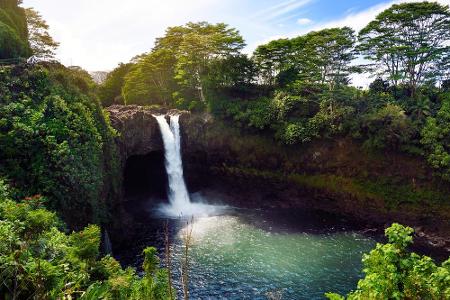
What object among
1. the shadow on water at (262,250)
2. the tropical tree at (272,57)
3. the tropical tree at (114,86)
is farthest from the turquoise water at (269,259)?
the tropical tree at (114,86)

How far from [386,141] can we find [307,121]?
296 inches

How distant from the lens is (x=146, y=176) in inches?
1439

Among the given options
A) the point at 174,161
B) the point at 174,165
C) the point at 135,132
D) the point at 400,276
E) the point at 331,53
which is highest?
the point at 331,53

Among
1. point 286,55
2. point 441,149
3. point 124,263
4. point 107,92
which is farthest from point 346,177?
point 107,92

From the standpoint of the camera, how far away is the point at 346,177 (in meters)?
30.6

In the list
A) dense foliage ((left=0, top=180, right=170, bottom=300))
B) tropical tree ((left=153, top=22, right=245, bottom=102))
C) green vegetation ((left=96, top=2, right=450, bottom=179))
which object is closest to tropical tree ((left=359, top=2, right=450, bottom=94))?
green vegetation ((left=96, top=2, right=450, bottom=179))

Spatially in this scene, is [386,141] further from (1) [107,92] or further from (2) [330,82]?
(1) [107,92]

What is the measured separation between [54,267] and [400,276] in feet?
27.9

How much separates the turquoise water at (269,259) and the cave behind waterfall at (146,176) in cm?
883

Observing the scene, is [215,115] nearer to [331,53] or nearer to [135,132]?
[135,132]

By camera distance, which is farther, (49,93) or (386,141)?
(386,141)

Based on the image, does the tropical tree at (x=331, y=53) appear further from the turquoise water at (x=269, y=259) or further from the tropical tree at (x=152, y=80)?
the tropical tree at (x=152, y=80)

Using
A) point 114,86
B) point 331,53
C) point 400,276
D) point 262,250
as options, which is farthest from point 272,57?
point 400,276

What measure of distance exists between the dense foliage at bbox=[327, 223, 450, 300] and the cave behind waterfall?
29.4 metres
